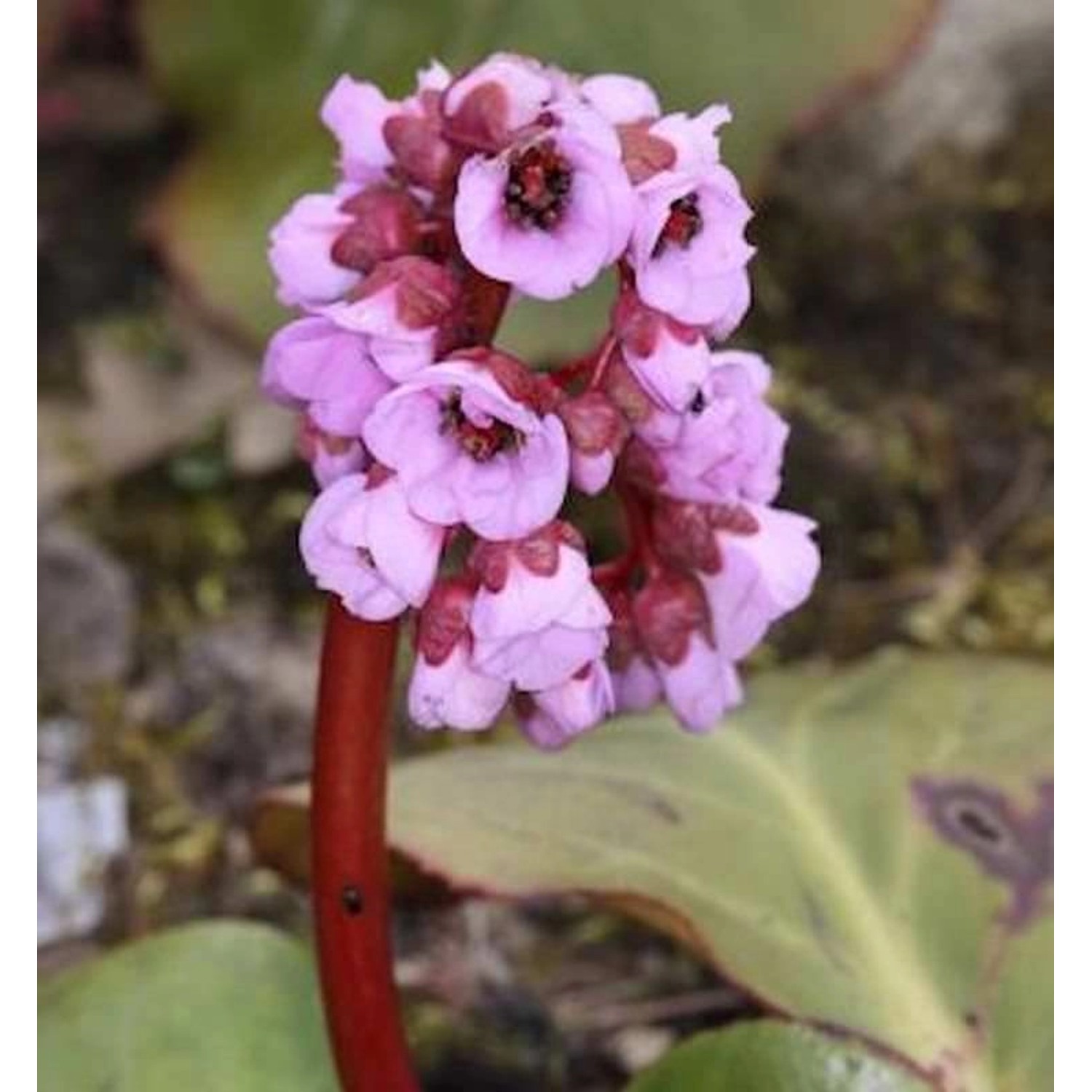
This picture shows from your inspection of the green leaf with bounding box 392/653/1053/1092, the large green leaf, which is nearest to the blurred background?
the large green leaf

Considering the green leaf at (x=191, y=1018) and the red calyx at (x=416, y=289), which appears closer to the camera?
the red calyx at (x=416, y=289)

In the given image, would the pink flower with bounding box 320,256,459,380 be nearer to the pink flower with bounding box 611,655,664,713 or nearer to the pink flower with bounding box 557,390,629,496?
the pink flower with bounding box 557,390,629,496

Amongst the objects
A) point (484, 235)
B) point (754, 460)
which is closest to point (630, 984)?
point (754, 460)

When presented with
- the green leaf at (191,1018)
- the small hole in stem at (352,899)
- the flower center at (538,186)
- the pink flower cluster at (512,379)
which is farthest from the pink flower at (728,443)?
the green leaf at (191,1018)

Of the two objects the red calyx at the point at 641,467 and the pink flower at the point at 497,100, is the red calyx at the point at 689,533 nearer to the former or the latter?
the red calyx at the point at 641,467

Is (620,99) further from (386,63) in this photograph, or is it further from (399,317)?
(386,63)
